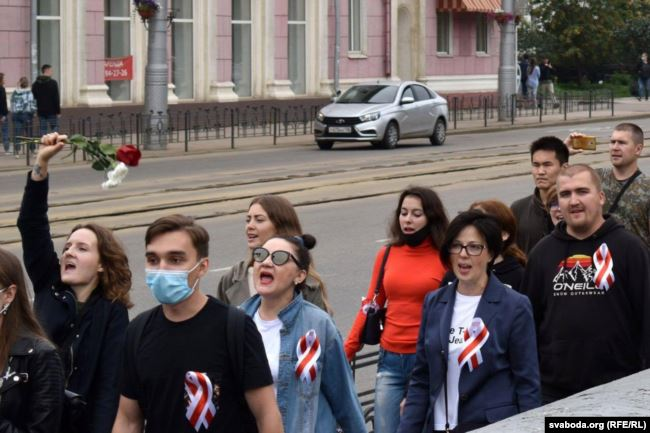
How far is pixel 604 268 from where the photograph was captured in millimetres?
6145

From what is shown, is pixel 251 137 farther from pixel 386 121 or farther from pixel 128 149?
pixel 128 149

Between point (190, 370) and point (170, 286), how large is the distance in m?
0.27

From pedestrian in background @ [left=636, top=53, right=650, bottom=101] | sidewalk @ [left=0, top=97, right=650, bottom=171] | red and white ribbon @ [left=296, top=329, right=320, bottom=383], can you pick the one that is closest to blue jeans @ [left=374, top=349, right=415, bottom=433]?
red and white ribbon @ [left=296, top=329, right=320, bottom=383]

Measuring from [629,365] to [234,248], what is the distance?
9818 mm

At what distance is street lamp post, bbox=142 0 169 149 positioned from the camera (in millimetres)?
29547

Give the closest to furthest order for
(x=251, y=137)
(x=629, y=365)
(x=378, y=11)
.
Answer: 1. (x=629, y=365)
2. (x=251, y=137)
3. (x=378, y=11)

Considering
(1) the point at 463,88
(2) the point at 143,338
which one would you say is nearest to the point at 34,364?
(2) the point at 143,338

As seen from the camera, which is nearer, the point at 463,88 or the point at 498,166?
the point at 498,166

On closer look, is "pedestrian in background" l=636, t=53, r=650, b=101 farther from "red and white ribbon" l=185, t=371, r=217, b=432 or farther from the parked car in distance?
"red and white ribbon" l=185, t=371, r=217, b=432

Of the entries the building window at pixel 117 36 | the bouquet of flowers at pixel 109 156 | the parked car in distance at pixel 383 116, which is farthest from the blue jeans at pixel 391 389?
the building window at pixel 117 36

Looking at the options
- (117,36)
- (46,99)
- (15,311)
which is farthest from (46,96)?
(15,311)

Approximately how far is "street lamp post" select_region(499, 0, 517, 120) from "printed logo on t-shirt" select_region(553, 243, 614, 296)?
35.0m

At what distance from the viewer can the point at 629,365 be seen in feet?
20.0

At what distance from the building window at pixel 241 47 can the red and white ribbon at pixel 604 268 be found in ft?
107
